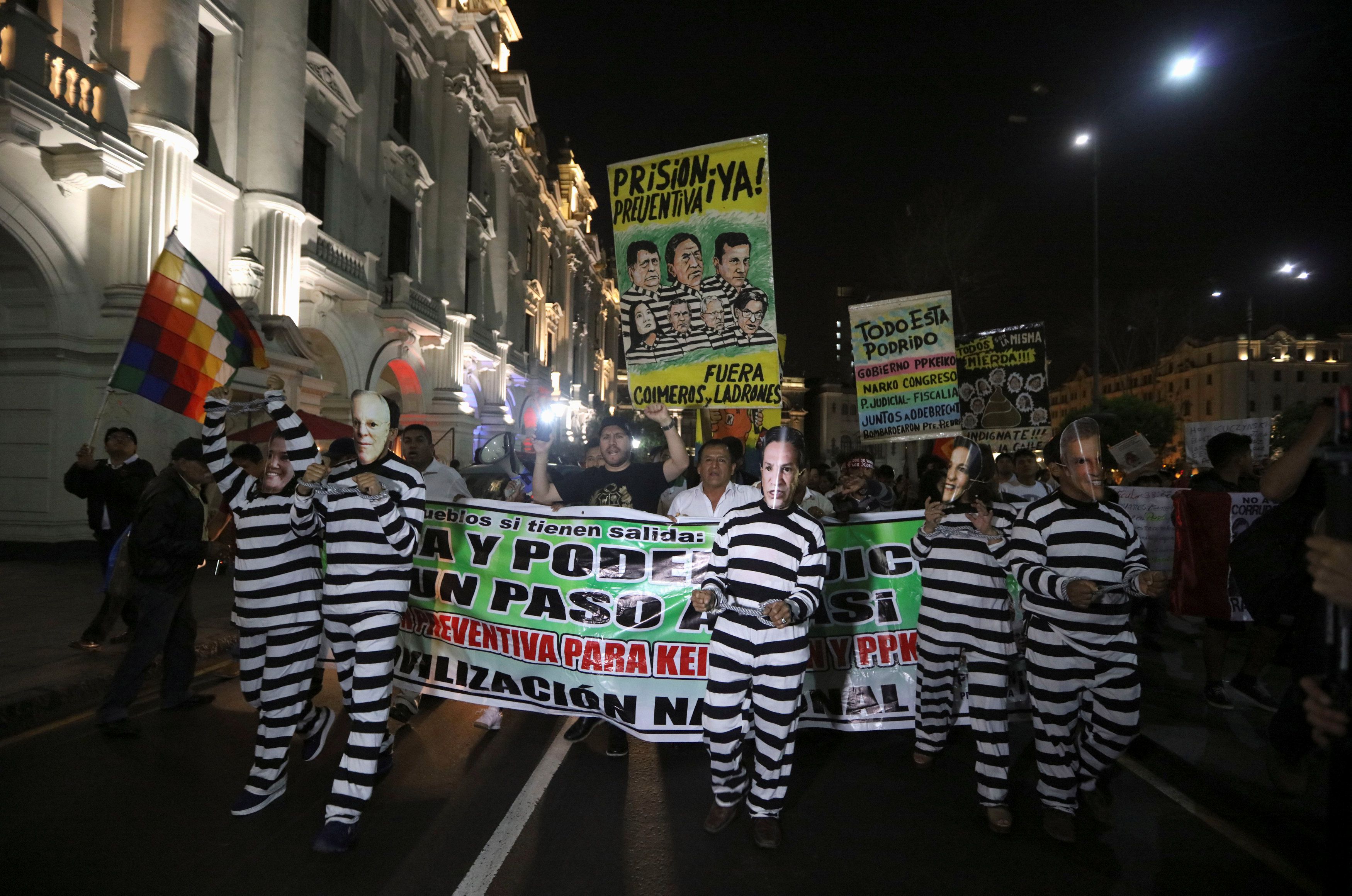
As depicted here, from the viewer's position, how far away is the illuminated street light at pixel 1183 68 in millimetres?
8406

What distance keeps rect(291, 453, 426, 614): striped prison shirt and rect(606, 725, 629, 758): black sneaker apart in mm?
1854

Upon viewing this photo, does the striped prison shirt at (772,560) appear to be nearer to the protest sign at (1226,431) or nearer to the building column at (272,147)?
the protest sign at (1226,431)

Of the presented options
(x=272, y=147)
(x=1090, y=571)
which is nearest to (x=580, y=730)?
(x=1090, y=571)

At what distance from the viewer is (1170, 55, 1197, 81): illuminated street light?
8.41 m

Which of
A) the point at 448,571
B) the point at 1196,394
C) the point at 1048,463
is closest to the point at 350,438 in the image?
the point at 448,571

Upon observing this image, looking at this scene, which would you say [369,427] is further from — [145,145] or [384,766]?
[145,145]

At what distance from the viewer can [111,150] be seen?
10.7 m

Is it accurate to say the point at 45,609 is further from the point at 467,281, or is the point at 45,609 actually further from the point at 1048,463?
the point at 467,281

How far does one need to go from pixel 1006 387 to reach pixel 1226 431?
3.78 meters

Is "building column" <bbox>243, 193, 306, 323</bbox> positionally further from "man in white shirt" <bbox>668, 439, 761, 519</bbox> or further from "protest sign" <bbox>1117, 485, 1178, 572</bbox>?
"protest sign" <bbox>1117, 485, 1178, 572</bbox>

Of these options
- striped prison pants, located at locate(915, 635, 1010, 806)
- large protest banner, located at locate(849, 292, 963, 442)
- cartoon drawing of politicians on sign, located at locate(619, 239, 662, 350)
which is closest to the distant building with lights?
large protest banner, located at locate(849, 292, 963, 442)

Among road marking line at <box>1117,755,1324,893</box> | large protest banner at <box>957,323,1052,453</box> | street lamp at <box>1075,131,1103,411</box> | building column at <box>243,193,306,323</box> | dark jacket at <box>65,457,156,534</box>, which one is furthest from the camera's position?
street lamp at <box>1075,131,1103,411</box>

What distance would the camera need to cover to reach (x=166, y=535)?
5.45 m

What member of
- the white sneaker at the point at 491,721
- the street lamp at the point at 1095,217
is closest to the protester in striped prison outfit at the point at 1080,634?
the white sneaker at the point at 491,721
